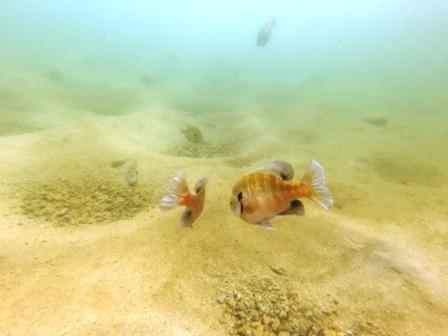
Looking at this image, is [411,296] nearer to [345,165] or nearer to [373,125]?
[345,165]

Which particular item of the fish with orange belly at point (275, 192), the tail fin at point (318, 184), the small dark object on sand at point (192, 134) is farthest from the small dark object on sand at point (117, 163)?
the tail fin at point (318, 184)

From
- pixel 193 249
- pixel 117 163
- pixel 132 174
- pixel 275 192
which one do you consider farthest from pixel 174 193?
pixel 117 163

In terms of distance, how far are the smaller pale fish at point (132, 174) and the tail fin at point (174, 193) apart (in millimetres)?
2432

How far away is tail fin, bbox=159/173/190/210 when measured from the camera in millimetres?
2254

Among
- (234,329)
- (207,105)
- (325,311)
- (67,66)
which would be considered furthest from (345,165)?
(67,66)

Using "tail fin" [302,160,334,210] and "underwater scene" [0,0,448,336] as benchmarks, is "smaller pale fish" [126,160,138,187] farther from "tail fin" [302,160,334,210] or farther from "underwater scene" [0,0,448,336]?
"tail fin" [302,160,334,210]

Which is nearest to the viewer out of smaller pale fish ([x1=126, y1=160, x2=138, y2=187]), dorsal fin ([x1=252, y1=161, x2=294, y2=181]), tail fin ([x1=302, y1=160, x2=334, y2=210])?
tail fin ([x1=302, y1=160, x2=334, y2=210])

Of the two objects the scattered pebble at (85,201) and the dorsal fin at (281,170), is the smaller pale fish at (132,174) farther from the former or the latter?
the dorsal fin at (281,170)

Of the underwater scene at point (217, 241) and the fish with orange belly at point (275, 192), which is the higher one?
the fish with orange belly at point (275, 192)

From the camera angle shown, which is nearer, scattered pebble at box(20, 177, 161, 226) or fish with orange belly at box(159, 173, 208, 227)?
fish with orange belly at box(159, 173, 208, 227)

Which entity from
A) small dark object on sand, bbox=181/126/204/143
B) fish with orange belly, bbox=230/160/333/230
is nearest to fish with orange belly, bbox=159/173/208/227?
fish with orange belly, bbox=230/160/333/230

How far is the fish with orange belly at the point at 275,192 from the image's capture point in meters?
2.01

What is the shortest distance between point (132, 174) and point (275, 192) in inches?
125

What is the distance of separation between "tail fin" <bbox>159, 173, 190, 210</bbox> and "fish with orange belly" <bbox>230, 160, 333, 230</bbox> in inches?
18.2
